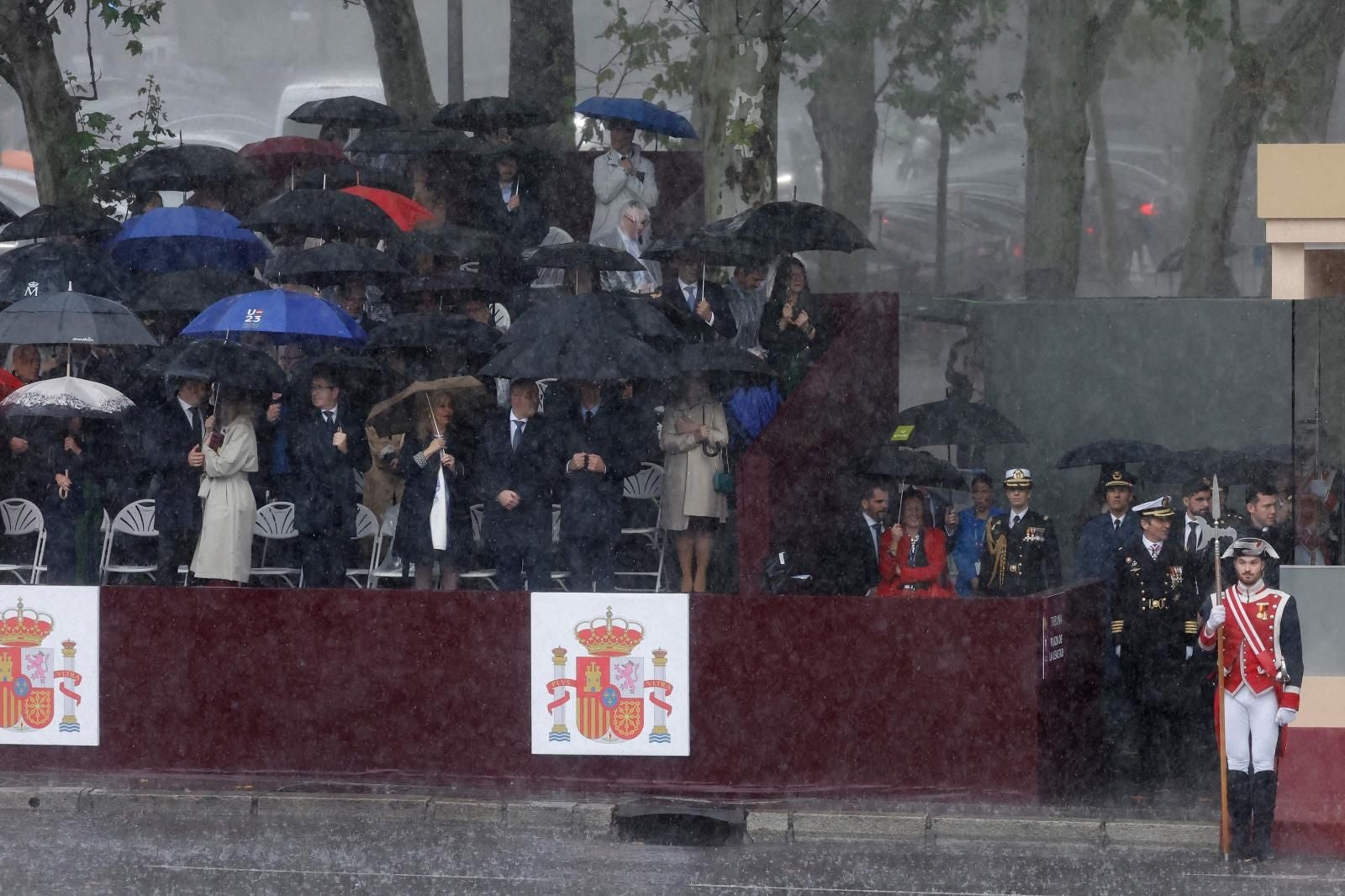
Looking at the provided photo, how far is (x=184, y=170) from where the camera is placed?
55.8 feet

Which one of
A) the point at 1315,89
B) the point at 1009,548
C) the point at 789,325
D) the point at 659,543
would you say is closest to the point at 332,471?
the point at 659,543

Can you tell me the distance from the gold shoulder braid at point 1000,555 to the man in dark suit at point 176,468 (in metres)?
5.62

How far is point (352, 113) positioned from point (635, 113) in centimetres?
311

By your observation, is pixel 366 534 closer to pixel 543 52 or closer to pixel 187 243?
pixel 187 243

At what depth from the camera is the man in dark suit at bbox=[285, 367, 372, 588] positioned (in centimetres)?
1405

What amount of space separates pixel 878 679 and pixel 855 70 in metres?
22.2

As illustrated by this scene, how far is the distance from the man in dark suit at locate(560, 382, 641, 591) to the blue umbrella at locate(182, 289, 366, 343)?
74.0 inches

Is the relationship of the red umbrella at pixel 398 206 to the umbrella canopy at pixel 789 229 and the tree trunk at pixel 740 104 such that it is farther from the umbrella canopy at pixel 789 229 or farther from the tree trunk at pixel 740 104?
the umbrella canopy at pixel 789 229

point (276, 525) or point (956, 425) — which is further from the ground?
point (956, 425)

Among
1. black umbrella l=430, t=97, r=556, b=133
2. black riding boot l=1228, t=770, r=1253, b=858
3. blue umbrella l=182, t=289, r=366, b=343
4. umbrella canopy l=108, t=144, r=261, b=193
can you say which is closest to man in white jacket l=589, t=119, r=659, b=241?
black umbrella l=430, t=97, r=556, b=133

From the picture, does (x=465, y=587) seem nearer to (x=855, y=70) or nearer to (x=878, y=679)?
(x=878, y=679)

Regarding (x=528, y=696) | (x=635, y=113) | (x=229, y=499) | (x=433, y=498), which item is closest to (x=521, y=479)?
(x=433, y=498)

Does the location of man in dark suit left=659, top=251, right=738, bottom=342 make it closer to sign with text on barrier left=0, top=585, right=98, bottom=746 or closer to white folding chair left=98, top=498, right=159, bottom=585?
white folding chair left=98, top=498, right=159, bottom=585

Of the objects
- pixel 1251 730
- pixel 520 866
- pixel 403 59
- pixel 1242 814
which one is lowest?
pixel 520 866
